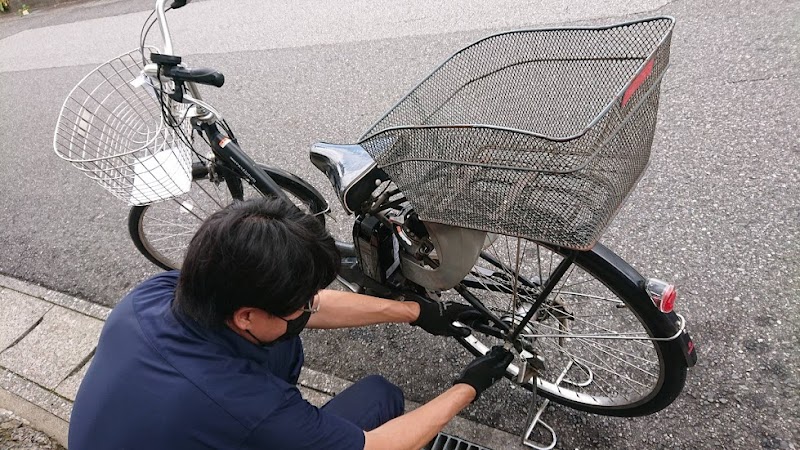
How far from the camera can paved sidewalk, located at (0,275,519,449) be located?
8.07ft

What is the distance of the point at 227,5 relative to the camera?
7766mm

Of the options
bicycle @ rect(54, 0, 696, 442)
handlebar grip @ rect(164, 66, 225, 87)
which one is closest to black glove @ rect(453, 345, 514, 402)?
bicycle @ rect(54, 0, 696, 442)

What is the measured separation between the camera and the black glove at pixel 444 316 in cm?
204

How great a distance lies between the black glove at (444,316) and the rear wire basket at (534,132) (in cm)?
59

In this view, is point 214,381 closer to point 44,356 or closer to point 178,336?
point 178,336

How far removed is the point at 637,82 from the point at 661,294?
0.74m

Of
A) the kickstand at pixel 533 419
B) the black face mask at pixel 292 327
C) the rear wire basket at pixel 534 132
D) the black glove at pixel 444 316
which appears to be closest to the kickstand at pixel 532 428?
the kickstand at pixel 533 419

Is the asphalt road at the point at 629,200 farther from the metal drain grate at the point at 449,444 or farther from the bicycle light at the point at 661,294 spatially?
the bicycle light at the point at 661,294

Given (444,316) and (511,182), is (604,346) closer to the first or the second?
(444,316)

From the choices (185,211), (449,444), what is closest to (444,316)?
(449,444)

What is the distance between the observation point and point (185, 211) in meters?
3.46

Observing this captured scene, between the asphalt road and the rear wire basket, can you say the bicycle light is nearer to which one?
A: the rear wire basket

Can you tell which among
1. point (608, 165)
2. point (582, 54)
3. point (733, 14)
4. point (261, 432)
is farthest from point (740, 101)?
point (261, 432)

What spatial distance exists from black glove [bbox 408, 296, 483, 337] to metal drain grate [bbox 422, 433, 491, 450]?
416 millimetres
